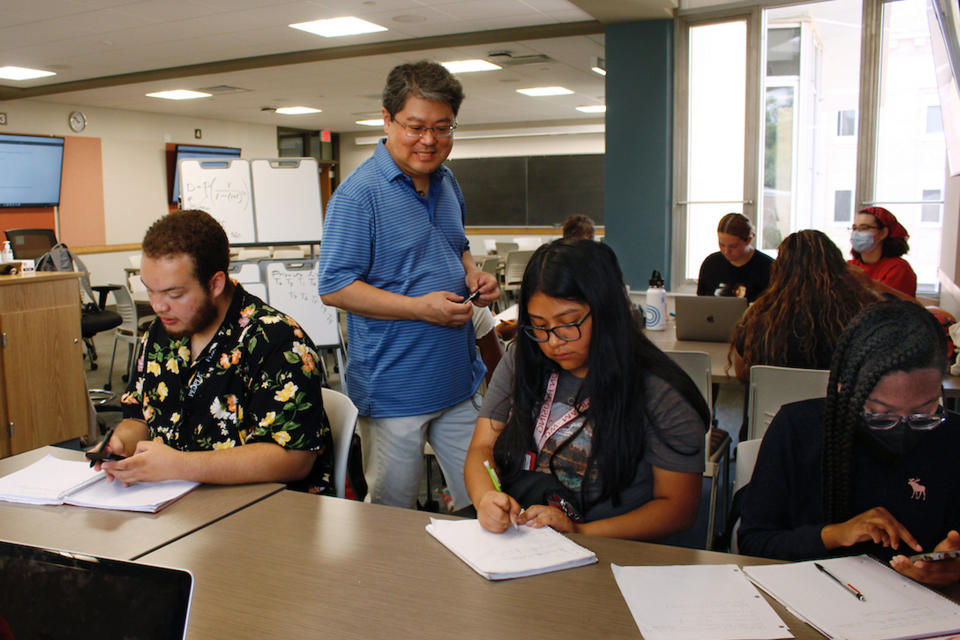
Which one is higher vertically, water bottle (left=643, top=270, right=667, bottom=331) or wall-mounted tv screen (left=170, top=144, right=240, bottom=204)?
wall-mounted tv screen (left=170, top=144, right=240, bottom=204)

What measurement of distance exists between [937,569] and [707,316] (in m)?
2.25

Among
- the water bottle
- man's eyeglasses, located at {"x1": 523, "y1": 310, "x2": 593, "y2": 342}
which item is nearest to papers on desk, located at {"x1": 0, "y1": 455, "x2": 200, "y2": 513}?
man's eyeglasses, located at {"x1": 523, "y1": 310, "x2": 593, "y2": 342}

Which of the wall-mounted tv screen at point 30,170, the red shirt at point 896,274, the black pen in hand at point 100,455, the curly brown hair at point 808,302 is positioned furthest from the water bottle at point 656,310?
the wall-mounted tv screen at point 30,170

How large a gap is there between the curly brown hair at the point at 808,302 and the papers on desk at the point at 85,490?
2.01 metres

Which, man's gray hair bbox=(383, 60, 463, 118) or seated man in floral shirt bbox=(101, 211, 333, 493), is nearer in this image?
seated man in floral shirt bbox=(101, 211, 333, 493)

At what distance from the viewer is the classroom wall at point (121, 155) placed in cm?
1027

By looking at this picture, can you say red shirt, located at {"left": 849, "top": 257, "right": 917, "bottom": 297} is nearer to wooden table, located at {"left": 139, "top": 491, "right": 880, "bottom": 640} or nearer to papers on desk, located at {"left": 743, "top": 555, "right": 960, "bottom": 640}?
papers on desk, located at {"left": 743, "top": 555, "right": 960, "bottom": 640}

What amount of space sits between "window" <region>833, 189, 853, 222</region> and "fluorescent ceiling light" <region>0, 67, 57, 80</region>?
8166mm

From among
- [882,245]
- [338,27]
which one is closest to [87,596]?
[882,245]

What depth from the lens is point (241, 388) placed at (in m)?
1.80

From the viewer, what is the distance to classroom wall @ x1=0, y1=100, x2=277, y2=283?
10.3m

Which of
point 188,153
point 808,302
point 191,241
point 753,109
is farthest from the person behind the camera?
point 188,153

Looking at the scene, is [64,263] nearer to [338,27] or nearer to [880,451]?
[338,27]

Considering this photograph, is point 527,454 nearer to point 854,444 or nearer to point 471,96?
point 854,444
